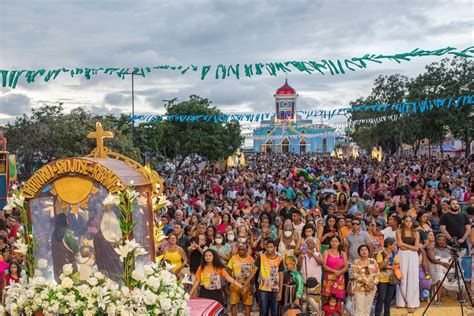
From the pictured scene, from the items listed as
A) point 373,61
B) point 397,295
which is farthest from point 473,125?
point 397,295

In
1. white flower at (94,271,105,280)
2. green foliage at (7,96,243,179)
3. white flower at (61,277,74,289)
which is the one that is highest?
green foliage at (7,96,243,179)

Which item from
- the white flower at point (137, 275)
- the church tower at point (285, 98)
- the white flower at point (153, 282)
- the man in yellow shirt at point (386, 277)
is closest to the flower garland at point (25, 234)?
the white flower at point (137, 275)

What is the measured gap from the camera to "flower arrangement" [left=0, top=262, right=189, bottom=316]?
6035mm

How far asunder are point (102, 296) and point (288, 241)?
15.2ft

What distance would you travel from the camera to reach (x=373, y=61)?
1306cm

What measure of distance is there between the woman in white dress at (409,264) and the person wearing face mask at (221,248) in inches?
106

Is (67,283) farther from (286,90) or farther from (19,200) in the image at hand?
(286,90)

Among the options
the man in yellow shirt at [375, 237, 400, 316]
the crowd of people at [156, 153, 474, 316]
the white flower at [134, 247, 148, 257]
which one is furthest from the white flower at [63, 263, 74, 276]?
the man in yellow shirt at [375, 237, 400, 316]

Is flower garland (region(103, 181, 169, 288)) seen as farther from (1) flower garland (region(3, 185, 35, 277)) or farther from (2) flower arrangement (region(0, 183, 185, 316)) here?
(1) flower garland (region(3, 185, 35, 277))

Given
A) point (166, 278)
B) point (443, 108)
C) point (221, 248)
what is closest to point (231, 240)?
point (221, 248)

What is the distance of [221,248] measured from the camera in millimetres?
10461

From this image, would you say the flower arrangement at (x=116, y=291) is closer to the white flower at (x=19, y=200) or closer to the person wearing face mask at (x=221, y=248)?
the white flower at (x=19, y=200)

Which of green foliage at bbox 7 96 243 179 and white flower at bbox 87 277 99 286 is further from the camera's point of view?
green foliage at bbox 7 96 243 179

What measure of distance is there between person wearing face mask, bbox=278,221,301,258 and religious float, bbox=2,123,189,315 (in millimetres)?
3634
